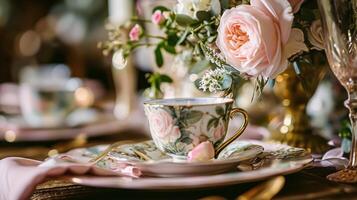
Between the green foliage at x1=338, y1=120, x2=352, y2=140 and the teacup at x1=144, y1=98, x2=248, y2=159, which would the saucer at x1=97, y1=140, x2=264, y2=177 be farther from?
the green foliage at x1=338, y1=120, x2=352, y2=140

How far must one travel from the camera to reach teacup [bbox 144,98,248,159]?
2.19ft

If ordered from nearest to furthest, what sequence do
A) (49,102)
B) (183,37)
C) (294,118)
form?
(183,37)
(294,118)
(49,102)

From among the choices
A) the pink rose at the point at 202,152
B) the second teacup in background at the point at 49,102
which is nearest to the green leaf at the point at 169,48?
the pink rose at the point at 202,152

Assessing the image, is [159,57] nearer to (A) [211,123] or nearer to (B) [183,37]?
(B) [183,37]

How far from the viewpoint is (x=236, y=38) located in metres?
0.66

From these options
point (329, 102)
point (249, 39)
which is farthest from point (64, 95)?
point (249, 39)

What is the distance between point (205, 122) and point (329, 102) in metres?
0.58

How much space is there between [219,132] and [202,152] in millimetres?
34

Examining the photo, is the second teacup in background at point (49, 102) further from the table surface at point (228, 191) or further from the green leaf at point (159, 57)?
the table surface at point (228, 191)

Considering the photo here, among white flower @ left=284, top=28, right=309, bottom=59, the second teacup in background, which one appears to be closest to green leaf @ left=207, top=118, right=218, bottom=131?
white flower @ left=284, top=28, right=309, bottom=59

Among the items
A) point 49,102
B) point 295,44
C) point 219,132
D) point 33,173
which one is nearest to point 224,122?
point 219,132

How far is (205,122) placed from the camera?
671mm

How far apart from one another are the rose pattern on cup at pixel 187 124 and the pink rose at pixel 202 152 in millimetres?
11

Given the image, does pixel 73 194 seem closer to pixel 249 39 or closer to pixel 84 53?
pixel 249 39
